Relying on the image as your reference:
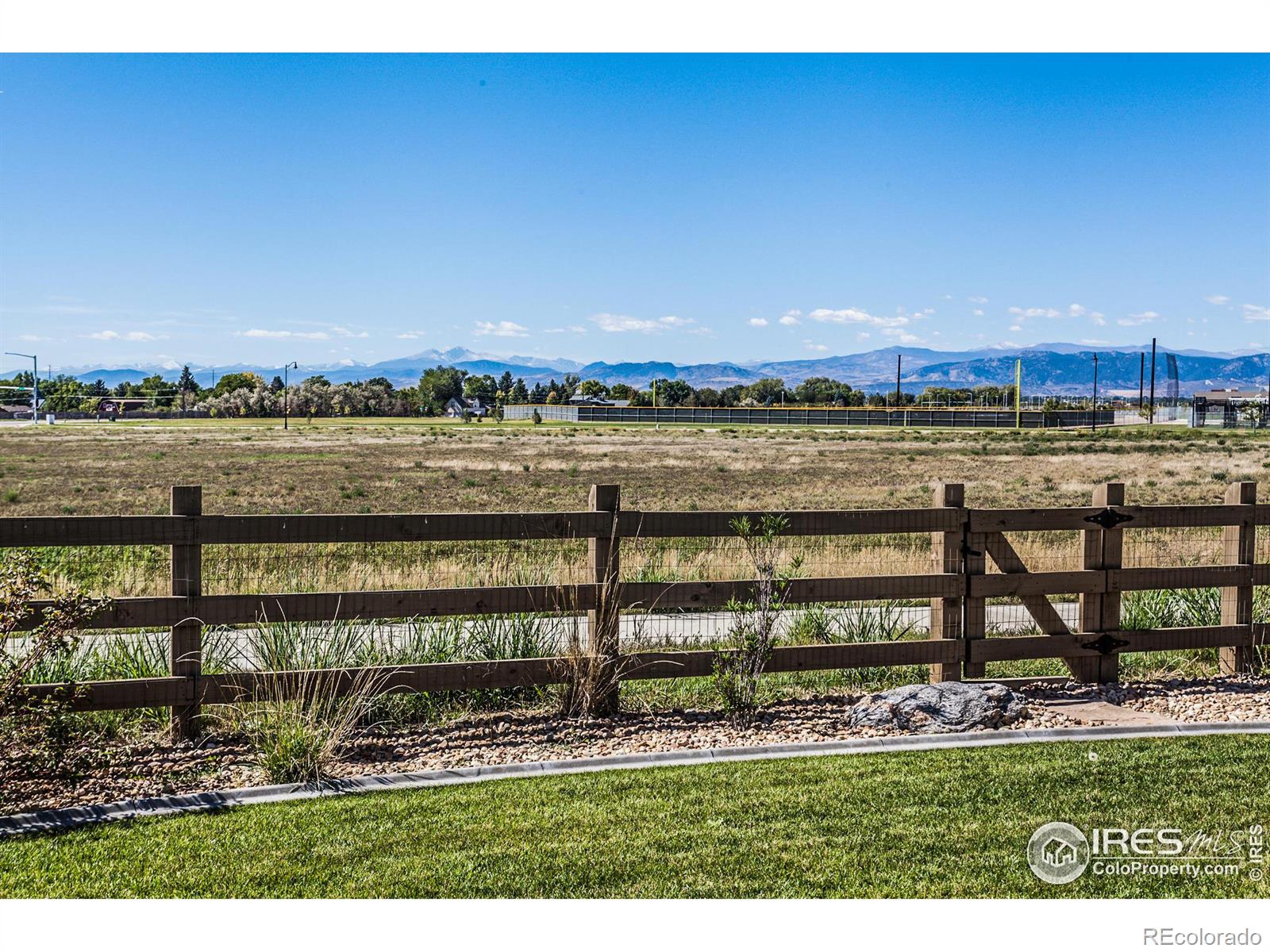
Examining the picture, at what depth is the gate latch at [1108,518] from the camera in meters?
7.55

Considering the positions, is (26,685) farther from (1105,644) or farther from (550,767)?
(1105,644)

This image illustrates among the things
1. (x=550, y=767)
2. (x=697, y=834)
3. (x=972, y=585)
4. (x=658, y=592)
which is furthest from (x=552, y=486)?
(x=697, y=834)

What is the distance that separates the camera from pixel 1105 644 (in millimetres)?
7617

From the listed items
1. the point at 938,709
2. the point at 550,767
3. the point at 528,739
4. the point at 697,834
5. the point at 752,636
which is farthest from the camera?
the point at 752,636

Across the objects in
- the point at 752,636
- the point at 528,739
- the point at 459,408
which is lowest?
the point at 528,739

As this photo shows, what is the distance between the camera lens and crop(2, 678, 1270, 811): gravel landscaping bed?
5.75 m

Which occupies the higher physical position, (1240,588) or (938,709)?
(1240,588)

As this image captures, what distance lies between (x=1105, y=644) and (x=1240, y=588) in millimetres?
1194

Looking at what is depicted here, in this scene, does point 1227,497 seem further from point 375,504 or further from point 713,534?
Answer: point 375,504

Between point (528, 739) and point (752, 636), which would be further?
point (752, 636)

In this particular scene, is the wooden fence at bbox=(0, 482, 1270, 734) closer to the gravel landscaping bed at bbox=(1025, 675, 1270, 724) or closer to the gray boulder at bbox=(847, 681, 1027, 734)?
the gravel landscaping bed at bbox=(1025, 675, 1270, 724)

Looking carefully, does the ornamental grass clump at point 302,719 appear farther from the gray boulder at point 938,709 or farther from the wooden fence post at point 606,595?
the gray boulder at point 938,709

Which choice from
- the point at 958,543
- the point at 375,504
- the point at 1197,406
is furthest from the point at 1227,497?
the point at 1197,406

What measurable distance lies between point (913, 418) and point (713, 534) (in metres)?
123
